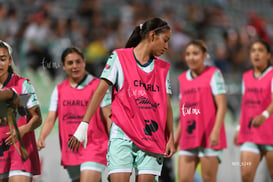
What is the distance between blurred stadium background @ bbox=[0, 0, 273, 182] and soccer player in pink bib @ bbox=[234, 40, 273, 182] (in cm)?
154

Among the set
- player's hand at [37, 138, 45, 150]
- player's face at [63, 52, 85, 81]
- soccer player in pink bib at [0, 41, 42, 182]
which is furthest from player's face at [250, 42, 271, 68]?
soccer player in pink bib at [0, 41, 42, 182]

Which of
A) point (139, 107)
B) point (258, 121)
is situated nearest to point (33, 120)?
point (139, 107)

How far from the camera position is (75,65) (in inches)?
247

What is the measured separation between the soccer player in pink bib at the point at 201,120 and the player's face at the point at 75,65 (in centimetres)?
143

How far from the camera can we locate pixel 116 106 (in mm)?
4633

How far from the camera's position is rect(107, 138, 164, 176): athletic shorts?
4.50 m

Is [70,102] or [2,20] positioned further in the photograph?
[2,20]

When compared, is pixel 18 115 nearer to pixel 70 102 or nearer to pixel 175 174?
pixel 70 102

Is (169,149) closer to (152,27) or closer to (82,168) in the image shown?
(152,27)

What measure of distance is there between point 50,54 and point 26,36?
1199 millimetres

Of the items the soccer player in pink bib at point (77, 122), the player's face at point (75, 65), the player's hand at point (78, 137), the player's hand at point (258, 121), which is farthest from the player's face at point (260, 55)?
the player's hand at point (78, 137)

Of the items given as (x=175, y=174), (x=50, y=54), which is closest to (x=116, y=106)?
(x=50, y=54)

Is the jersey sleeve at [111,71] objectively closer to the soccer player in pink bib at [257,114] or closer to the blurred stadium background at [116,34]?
the blurred stadium background at [116,34]

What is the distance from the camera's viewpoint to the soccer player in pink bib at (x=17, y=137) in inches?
194
